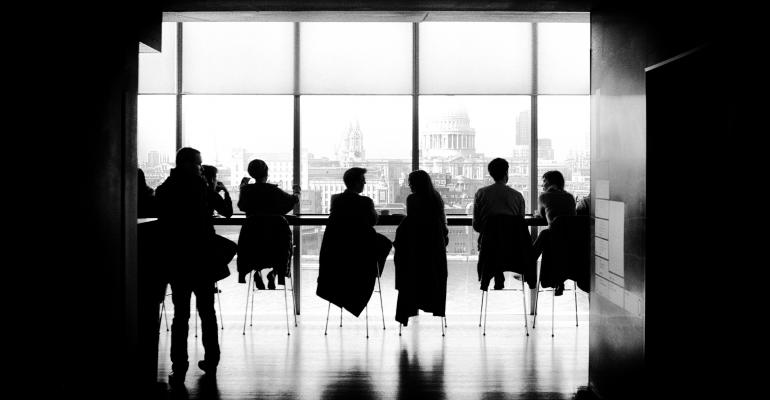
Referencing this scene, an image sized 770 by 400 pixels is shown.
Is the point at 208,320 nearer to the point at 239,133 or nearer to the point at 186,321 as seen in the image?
the point at 186,321

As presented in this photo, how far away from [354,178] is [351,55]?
177 centimetres

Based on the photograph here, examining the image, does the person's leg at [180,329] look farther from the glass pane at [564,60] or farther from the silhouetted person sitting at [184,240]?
the glass pane at [564,60]

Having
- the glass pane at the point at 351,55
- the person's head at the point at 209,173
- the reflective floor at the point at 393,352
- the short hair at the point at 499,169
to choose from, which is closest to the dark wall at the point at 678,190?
the reflective floor at the point at 393,352

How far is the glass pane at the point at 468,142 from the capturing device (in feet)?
22.3

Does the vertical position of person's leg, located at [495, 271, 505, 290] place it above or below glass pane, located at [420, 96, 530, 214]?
below

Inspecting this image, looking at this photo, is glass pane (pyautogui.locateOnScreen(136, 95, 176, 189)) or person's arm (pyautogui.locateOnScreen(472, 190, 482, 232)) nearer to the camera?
person's arm (pyautogui.locateOnScreen(472, 190, 482, 232))

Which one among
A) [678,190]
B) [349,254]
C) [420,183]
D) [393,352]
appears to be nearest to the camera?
[678,190]

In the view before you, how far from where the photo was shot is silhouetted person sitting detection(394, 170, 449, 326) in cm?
533

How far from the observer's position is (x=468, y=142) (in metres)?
6.86

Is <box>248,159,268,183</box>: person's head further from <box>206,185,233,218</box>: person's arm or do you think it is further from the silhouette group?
<box>206,185,233,218</box>: person's arm

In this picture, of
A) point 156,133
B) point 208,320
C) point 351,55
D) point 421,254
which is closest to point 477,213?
point 421,254

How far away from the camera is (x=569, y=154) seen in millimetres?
6809

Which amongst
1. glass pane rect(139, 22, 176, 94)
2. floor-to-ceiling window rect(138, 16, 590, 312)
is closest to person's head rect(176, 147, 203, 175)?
floor-to-ceiling window rect(138, 16, 590, 312)

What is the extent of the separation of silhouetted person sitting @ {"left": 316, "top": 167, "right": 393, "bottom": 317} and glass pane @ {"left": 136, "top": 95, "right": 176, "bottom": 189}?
91.6 inches
